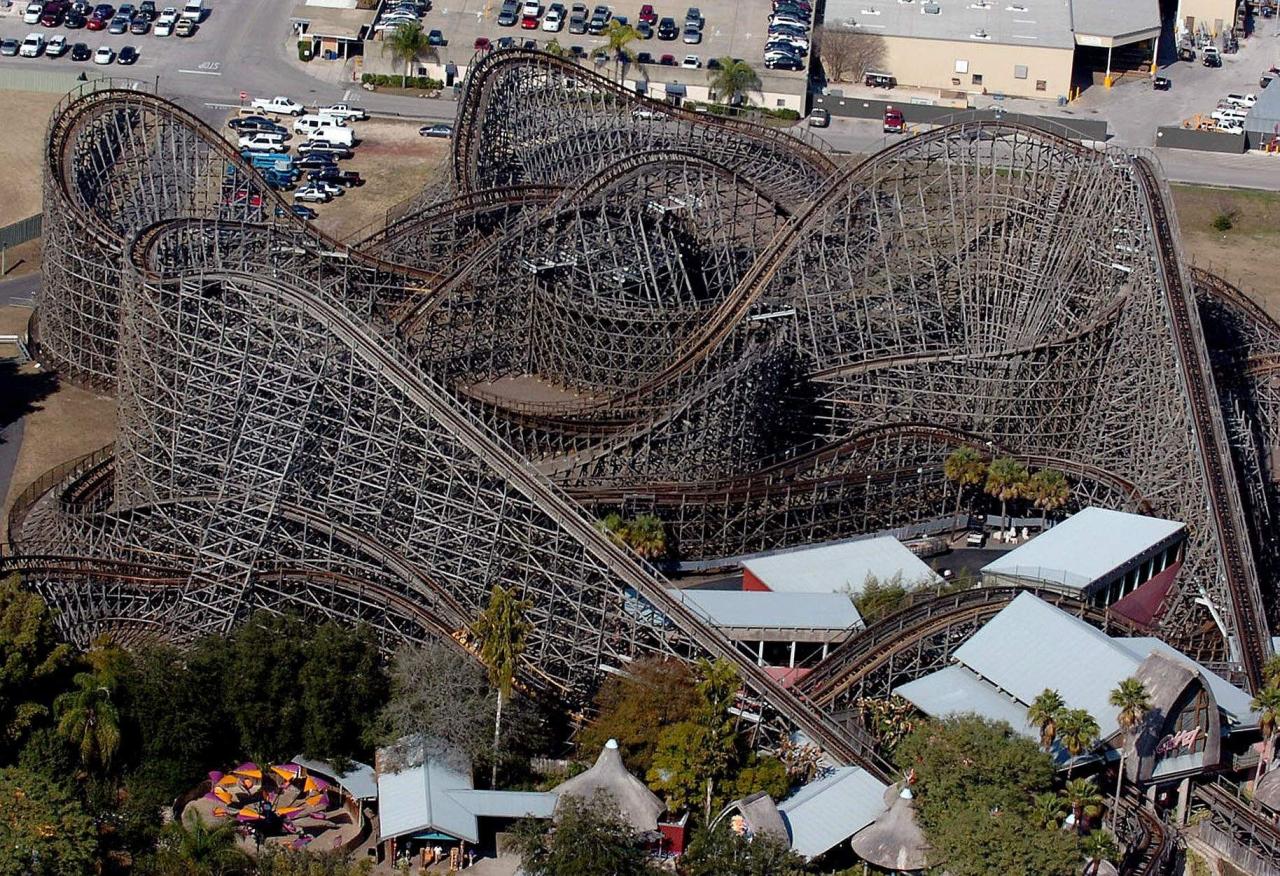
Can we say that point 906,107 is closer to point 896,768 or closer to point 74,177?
point 74,177

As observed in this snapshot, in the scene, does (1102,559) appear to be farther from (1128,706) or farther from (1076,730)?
(1076,730)

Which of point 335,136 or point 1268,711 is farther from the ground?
point 335,136

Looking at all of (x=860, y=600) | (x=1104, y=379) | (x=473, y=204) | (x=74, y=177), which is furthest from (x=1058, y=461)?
(x=74, y=177)

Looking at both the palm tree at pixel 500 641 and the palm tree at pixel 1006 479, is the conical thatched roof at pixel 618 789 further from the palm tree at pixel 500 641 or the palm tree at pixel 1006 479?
the palm tree at pixel 1006 479

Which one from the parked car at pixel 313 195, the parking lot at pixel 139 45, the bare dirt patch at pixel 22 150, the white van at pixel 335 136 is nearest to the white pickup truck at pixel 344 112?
the white van at pixel 335 136

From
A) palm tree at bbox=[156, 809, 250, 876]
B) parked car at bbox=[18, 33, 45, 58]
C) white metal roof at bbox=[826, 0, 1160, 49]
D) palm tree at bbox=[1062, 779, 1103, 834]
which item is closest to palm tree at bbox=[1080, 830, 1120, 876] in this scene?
palm tree at bbox=[1062, 779, 1103, 834]

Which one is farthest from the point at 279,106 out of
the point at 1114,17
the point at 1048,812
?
the point at 1048,812
